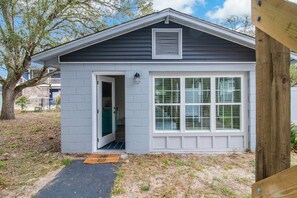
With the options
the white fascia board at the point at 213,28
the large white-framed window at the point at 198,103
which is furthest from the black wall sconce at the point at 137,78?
the white fascia board at the point at 213,28

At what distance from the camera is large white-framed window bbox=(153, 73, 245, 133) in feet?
20.5

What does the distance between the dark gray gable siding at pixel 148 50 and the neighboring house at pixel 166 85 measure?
0.09 feet

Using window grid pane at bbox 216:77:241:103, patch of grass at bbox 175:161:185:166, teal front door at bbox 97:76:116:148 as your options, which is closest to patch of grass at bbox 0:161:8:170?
teal front door at bbox 97:76:116:148

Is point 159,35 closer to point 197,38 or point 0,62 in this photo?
point 197,38

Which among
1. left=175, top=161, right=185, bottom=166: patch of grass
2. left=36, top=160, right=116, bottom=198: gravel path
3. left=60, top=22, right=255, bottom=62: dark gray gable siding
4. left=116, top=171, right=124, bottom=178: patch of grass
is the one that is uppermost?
left=60, top=22, right=255, bottom=62: dark gray gable siding

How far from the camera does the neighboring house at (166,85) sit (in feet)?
20.0

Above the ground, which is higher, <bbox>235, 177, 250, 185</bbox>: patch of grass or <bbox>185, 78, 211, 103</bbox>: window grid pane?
<bbox>185, 78, 211, 103</bbox>: window grid pane

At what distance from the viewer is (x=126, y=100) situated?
6.13 m

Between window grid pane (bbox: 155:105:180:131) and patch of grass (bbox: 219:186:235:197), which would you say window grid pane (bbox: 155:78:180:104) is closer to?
window grid pane (bbox: 155:105:180:131)

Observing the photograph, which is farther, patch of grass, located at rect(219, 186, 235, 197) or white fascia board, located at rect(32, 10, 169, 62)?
white fascia board, located at rect(32, 10, 169, 62)

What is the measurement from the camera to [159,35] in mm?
6172

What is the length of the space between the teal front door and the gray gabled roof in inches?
46.6

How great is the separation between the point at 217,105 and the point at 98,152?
3.88m

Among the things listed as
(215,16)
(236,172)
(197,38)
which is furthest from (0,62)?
(215,16)
